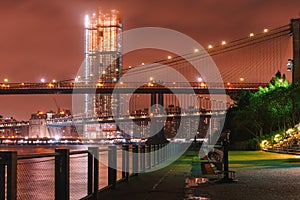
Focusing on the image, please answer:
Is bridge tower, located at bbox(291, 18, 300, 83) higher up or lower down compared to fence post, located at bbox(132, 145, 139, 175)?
higher up

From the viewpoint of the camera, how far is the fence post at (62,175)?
30.6 feet

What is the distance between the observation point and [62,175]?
9414 mm

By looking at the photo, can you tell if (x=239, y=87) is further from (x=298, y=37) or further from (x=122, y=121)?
(x=122, y=121)

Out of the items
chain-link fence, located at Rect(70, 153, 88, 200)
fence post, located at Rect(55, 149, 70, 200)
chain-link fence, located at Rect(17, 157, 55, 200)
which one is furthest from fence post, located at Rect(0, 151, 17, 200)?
chain-link fence, located at Rect(70, 153, 88, 200)

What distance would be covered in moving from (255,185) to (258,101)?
46996 millimetres

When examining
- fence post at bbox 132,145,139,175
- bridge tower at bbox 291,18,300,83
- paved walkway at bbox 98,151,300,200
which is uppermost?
bridge tower at bbox 291,18,300,83

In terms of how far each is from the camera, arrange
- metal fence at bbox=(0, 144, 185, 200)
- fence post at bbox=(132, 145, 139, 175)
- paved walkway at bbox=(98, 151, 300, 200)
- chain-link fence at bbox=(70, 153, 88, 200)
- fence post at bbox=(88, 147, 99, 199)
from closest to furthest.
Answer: metal fence at bbox=(0, 144, 185, 200) < fence post at bbox=(88, 147, 99, 199) < chain-link fence at bbox=(70, 153, 88, 200) < paved walkway at bbox=(98, 151, 300, 200) < fence post at bbox=(132, 145, 139, 175)

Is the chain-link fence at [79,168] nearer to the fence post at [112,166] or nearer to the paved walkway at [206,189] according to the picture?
the fence post at [112,166]

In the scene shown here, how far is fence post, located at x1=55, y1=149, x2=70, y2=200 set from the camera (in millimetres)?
9328

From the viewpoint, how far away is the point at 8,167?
7.10 meters

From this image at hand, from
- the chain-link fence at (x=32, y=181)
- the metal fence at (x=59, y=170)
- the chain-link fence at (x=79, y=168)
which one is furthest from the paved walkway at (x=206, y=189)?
the chain-link fence at (x=32, y=181)

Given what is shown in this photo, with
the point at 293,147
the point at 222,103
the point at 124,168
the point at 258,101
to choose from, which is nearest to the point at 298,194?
the point at 124,168

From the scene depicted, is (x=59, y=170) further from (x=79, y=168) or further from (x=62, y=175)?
(x=79, y=168)

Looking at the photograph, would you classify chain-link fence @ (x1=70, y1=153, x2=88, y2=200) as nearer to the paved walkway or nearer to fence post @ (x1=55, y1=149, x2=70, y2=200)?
the paved walkway
